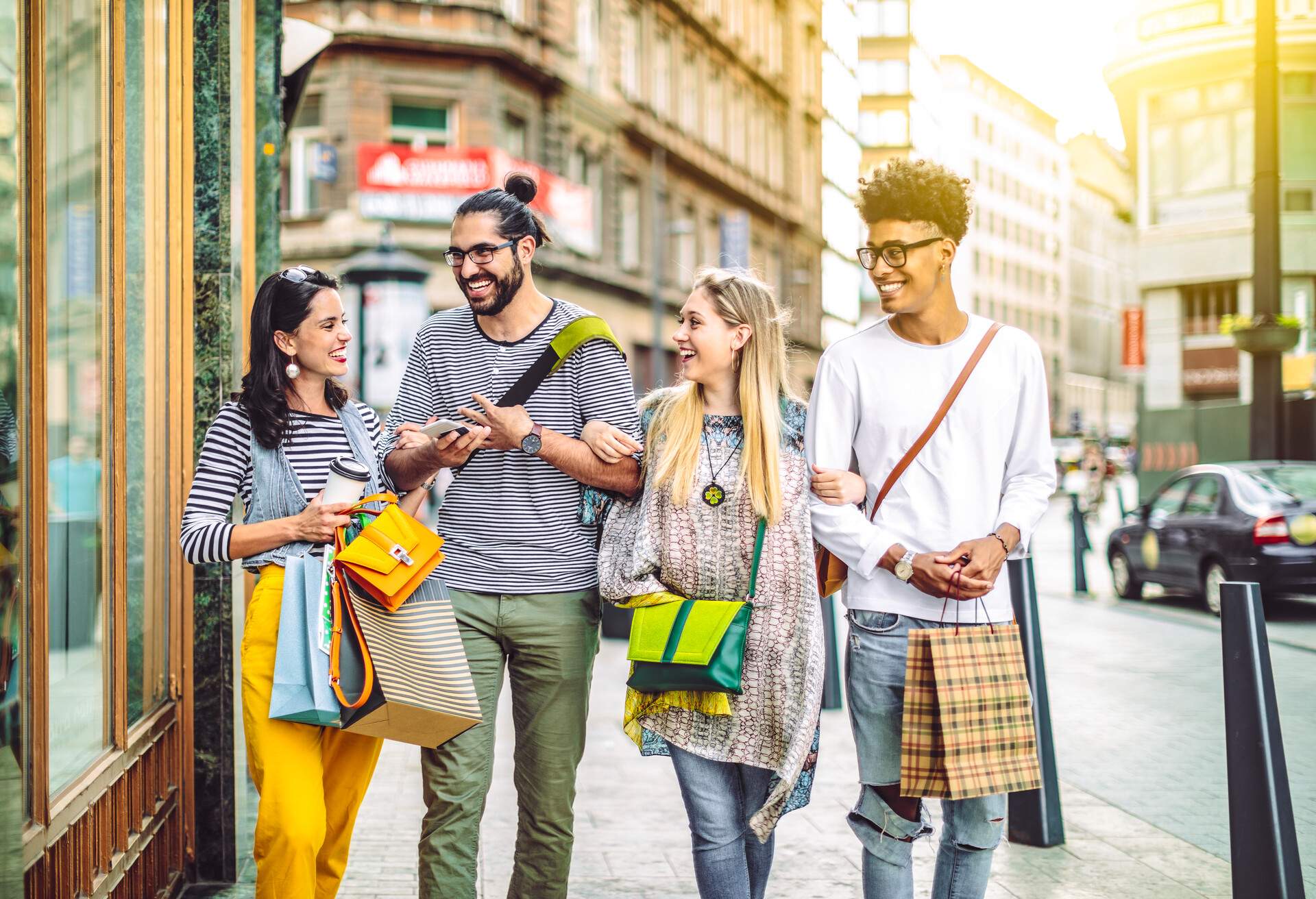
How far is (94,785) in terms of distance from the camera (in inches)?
148

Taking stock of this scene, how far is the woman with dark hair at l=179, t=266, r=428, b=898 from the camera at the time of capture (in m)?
3.51

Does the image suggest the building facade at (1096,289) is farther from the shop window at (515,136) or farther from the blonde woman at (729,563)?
the blonde woman at (729,563)

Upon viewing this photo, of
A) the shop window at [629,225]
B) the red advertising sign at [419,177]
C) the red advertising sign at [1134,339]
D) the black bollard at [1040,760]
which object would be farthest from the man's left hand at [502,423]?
the shop window at [629,225]

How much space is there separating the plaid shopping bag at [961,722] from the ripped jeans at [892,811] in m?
0.09

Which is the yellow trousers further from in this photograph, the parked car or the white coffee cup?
the parked car

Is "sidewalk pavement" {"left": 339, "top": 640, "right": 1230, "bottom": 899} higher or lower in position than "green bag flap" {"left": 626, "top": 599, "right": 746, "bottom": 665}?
lower

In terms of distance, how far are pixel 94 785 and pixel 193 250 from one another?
1.94m

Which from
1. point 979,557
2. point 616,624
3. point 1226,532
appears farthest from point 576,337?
point 1226,532

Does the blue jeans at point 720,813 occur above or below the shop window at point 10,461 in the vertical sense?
below

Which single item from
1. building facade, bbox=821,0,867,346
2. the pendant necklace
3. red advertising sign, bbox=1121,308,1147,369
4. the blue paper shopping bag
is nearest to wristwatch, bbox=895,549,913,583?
the pendant necklace

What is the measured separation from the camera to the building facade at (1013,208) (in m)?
92.3

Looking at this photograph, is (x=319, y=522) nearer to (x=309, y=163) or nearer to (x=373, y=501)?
(x=373, y=501)

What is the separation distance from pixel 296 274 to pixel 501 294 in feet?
1.76

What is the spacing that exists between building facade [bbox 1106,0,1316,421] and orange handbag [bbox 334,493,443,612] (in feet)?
74.9
